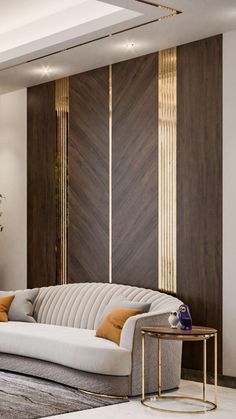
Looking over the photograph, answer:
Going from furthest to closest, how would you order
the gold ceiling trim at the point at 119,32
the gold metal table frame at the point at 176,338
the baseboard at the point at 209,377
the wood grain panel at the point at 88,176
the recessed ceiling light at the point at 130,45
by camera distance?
the wood grain panel at the point at 88,176 → the recessed ceiling light at the point at 130,45 → the baseboard at the point at 209,377 → the gold ceiling trim at the point at 119,32 → the gold metal table frame at the point at 176,338

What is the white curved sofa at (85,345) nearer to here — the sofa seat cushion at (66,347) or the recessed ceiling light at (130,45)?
the sofa seat cushion at (66,347)

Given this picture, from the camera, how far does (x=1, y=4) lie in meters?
6.76

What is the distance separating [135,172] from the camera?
7277 mm

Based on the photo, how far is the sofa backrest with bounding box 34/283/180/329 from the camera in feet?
22.4

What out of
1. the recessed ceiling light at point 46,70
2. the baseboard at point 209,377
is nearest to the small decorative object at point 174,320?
the baseboard at point 209,377

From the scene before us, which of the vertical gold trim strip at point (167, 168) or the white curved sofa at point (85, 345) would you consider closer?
the white curved sofa at point (85, 345)

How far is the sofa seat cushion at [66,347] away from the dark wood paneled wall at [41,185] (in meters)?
1.12

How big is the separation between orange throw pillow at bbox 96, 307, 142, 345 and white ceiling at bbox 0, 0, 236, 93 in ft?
7.47

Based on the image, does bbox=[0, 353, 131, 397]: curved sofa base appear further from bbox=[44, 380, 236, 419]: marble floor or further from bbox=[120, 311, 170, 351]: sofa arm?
bbox=[120, 311, 170, 351]: sofa arm

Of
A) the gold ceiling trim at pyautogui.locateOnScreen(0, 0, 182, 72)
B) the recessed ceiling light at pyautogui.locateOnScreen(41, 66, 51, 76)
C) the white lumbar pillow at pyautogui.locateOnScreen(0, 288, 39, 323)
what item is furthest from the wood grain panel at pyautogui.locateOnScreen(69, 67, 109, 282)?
the gold ceiling trim at pyautogui.locateOnScreen(0, 0, 182, 72)

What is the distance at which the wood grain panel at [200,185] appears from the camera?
21.3 ft

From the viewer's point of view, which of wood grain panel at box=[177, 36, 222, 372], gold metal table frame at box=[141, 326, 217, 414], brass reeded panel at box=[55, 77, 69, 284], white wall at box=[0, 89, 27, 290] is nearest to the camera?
gold metal table frame at box=[141, 326, 217, 414]

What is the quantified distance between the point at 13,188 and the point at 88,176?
1349 millimetres

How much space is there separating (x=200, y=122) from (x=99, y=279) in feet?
6.35
